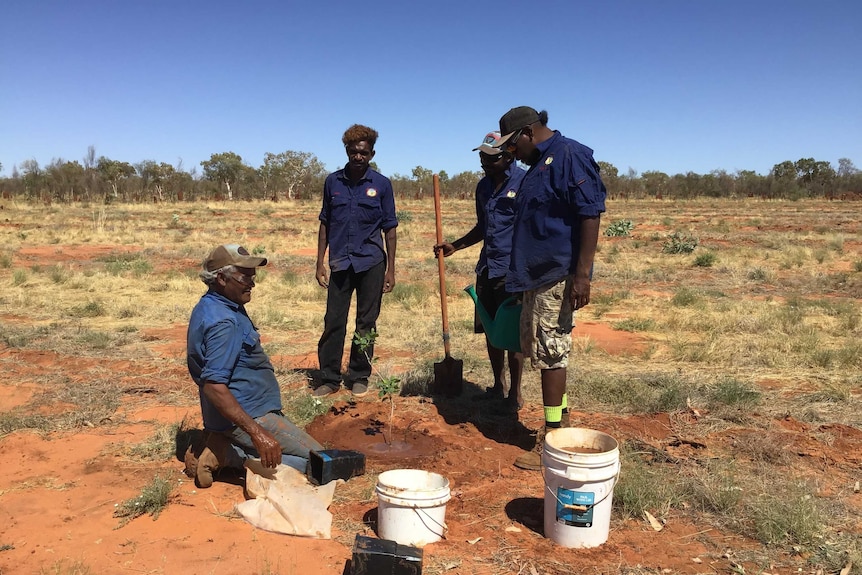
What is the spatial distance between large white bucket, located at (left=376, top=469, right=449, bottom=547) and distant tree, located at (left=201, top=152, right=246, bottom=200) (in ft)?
182

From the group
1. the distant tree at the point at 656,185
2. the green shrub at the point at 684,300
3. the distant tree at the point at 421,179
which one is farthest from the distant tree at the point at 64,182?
the distant tree at the point at 656,185

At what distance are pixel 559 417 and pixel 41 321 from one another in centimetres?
740

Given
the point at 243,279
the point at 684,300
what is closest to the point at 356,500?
the point at 243,279

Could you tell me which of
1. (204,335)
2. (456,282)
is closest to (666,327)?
(456,282)

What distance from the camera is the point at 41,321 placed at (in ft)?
27.1

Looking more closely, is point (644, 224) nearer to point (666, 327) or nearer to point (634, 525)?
point (666, 327)

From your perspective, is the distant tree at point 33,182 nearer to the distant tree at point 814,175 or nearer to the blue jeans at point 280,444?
the blue jeans at point 280,444

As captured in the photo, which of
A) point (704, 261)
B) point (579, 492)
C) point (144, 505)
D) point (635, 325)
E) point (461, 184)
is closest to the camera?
point (579, 492)

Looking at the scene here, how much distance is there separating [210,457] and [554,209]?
233 cm

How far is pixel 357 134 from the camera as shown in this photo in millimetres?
4875

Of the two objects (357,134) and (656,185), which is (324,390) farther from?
(656,185)

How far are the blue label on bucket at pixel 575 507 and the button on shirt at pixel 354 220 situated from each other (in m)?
2.73

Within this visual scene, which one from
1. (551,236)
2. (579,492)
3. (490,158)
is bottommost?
(579,492)

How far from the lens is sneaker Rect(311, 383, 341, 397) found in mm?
5117
